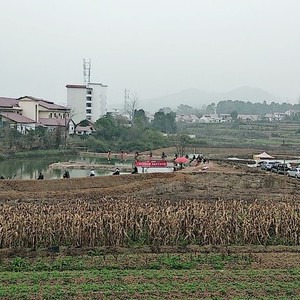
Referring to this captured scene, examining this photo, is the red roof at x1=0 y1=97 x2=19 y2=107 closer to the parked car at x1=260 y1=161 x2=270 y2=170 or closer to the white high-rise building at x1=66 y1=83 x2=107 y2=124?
the white high-rise building at x1=66 y1=83 x2=107 y2=124

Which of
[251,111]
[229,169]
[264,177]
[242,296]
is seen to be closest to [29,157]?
[229,169]

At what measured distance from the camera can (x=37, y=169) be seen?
41.9m

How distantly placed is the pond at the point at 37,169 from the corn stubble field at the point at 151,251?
2108 cm

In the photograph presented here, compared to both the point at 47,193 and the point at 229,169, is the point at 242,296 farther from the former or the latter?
the point at 229,169

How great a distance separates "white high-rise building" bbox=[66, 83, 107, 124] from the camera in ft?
270

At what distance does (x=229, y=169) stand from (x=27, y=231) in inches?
865

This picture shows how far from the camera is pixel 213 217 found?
50.4ft

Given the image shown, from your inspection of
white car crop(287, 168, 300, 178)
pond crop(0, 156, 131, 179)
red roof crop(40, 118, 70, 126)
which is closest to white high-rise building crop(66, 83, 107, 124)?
red roof crop(40, 118, 70, 126)

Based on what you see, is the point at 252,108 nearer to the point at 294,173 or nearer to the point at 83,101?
the point at 83,101

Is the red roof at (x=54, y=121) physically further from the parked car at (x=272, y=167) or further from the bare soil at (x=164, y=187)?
the bare soil at (x=164, y=187)

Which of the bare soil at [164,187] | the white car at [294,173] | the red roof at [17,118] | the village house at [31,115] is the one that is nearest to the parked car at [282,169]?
the white car at [294,173]

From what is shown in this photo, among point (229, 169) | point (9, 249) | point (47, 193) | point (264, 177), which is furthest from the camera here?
point (229, 169)

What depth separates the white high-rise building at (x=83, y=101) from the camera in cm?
8238

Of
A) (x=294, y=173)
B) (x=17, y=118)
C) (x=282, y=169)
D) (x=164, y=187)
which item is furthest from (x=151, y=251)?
(x=17, y=118)
